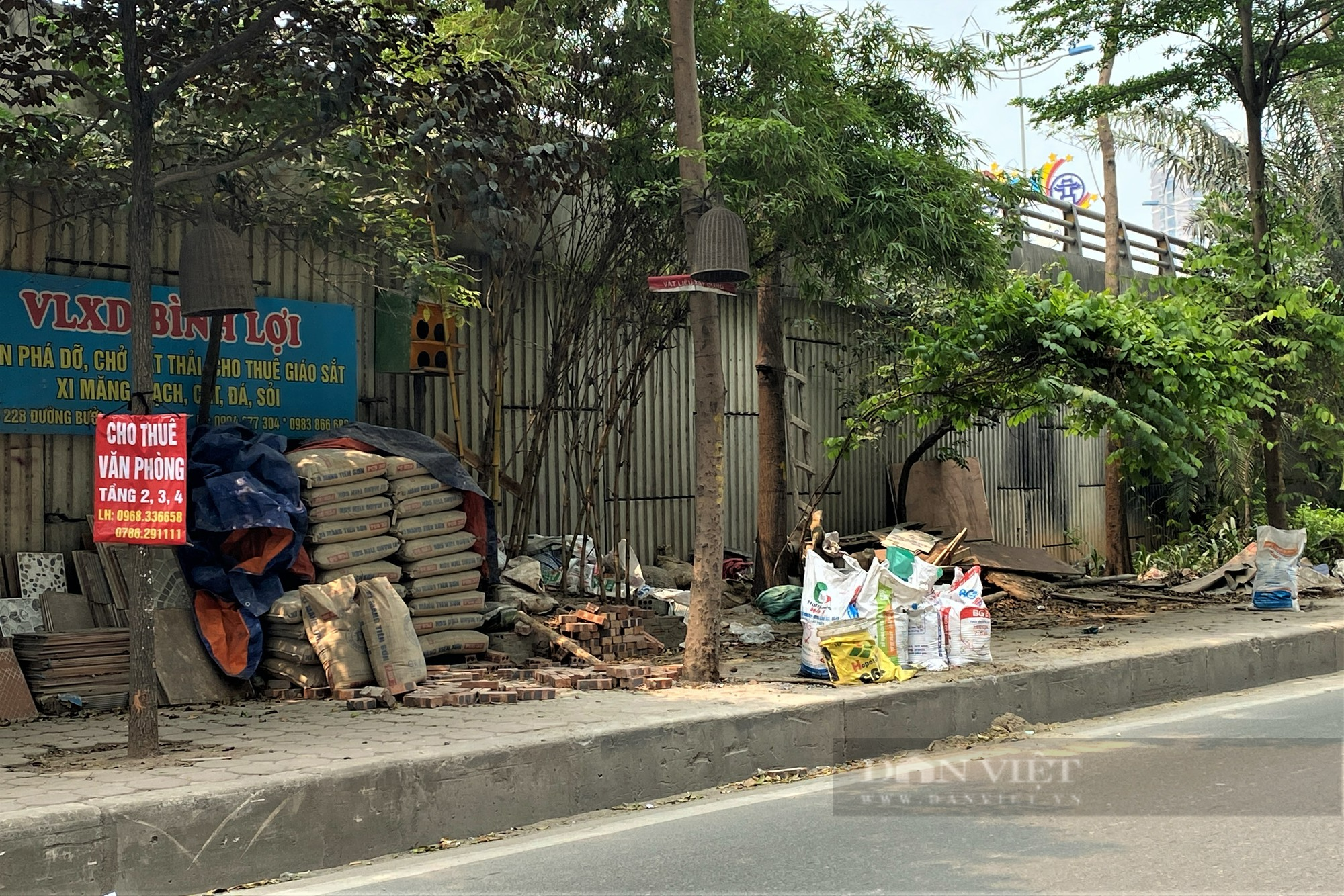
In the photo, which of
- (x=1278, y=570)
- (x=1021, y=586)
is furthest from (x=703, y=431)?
(x=1278, y=570)

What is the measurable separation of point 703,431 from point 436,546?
216 cm

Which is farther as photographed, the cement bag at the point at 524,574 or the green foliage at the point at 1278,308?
the green foliage at the point at 1278,308

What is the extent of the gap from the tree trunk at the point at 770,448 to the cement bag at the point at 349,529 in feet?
15.4

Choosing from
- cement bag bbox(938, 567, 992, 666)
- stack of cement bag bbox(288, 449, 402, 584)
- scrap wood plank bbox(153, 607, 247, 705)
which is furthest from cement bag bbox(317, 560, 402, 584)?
cement bag bbox(938, 567, 992, 666)

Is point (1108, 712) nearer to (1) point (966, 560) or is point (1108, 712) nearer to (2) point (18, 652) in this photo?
(1) point (966, 560)

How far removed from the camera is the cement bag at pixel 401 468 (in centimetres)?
913

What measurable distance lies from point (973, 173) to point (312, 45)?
6.04 meters

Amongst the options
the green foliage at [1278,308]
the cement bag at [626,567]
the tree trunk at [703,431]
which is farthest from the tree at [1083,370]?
the tree trunk at [703,431]

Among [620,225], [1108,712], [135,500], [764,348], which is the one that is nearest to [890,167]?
[620,225]

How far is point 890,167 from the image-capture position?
1015 centimetres

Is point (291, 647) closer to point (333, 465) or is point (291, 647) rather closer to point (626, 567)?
point (333, 465)

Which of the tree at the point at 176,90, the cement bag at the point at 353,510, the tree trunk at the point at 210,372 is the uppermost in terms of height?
the tree at the point at 176,90

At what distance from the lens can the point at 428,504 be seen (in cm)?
924

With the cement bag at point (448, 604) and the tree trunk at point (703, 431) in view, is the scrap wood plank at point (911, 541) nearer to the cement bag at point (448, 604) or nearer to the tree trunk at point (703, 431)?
the tree trunk at point (703, 431)
